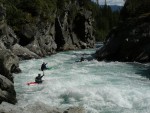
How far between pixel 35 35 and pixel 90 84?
29.7m

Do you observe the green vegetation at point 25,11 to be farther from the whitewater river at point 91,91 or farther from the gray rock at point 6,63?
the gray rock at point 6,63

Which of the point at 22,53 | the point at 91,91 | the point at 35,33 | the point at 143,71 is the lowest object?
the point at 143,71

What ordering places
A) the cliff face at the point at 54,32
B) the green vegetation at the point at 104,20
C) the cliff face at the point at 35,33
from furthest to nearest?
the green vegetation at the point at 104,20 → the cliff face at the point at 54,32 → the cliff face at the point at 35,33

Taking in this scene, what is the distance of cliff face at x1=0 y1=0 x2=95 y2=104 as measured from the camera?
86.8ft

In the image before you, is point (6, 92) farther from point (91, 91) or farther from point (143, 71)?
point (143, 71)

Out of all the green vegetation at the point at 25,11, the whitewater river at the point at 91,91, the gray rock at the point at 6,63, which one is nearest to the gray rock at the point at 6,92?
the whitewater river at the point at 91,91

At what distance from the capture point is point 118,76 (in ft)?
100

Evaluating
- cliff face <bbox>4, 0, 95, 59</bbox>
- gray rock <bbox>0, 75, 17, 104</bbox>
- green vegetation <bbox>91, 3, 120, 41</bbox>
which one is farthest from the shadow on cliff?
green vegetation <bbox>91, 3, 120, 41</bbox>

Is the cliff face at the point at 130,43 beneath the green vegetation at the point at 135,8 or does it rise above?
beneath

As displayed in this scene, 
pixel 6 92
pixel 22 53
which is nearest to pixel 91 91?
pixel 6 92

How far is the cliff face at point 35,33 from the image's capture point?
26.5 m

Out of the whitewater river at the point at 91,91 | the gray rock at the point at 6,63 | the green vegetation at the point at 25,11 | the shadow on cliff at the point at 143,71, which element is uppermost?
the green vegetation at the point at 25,11

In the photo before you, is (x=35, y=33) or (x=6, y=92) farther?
(x=35, y=33)

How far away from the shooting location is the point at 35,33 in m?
54.2
